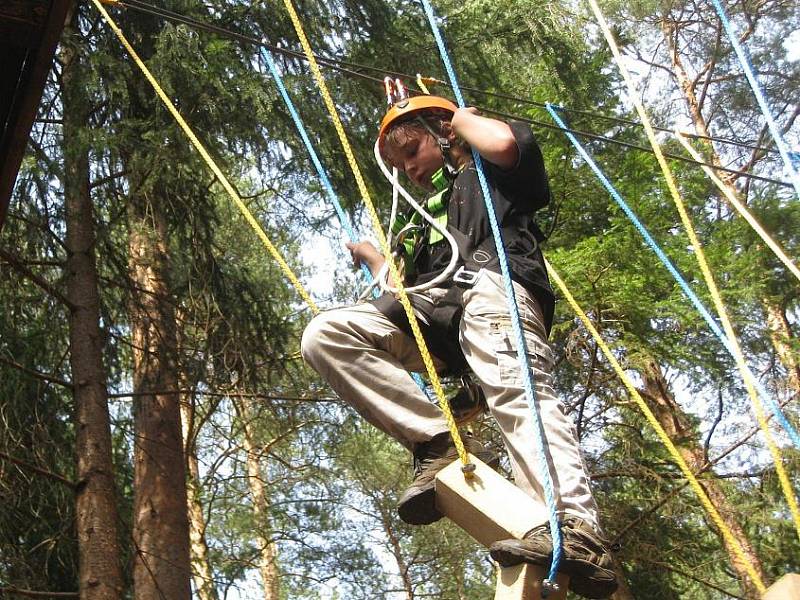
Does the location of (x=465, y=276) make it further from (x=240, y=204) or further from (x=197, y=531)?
(x=197, y=531)

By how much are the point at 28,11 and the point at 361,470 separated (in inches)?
447

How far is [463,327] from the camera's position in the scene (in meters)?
2.65

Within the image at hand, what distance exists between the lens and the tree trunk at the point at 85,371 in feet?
16.5

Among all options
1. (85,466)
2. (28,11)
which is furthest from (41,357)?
(28,11)

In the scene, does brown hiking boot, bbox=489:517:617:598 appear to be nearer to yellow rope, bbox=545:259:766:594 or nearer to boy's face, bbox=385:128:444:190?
yellow rope, bbox=545:259:766:594

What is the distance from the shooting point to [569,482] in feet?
7.36

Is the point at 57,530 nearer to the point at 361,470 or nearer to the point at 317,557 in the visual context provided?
the point at 317,557

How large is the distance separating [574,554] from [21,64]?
1.99 metres

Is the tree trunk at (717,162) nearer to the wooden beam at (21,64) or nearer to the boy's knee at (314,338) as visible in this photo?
the boy's knee at (314,338)

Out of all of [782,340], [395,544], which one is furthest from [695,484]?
[395,544]

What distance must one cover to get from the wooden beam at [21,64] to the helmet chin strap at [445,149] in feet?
3.31

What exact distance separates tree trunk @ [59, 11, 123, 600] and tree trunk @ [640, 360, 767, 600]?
12.9 ft

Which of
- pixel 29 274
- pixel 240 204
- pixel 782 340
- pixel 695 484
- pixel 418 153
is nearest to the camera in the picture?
pixel 695 484

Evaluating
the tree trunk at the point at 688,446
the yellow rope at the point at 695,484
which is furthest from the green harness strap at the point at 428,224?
the tree trunk at the point at 688,446
